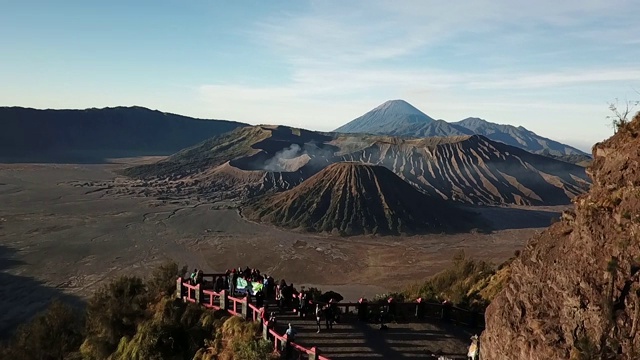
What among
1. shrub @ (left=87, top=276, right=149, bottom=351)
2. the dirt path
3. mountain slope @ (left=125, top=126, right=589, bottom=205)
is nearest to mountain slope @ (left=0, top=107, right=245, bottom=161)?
mountain slope @ (left=125, top=126, right=589, bottom=205)

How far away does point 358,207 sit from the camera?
72312 millimetres

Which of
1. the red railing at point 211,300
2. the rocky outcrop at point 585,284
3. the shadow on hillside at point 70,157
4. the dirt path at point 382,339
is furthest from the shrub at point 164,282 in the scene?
the shadow on hillside at point 70,157

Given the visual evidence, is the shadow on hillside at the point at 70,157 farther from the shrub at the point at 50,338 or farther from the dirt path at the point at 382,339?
the dirt path at the point at 382,339

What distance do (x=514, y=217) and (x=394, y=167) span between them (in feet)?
134

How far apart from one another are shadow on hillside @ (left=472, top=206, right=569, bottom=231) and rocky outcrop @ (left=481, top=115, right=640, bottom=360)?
6623 centimetres

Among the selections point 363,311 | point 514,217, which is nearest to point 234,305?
point 363,311

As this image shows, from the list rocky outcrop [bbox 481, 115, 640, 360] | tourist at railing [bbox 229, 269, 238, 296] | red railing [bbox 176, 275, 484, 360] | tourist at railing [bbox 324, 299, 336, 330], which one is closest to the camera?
rocky outcrop [bbox 481, 115, 640, 360]

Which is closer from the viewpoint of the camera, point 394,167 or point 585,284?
point 585,284

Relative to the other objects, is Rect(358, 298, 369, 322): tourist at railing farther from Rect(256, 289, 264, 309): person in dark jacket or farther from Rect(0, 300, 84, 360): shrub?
Rect(0, 300, 84, 360): shrub


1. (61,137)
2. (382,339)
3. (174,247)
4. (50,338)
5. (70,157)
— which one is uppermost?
(61,137)

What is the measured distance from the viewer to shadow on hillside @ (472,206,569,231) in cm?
7488

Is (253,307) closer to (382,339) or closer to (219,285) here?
(219,285)

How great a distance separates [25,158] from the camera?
458ft

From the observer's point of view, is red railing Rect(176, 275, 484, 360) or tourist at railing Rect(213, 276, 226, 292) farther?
tourist at railing Rect(213, 276, 226, 292)
